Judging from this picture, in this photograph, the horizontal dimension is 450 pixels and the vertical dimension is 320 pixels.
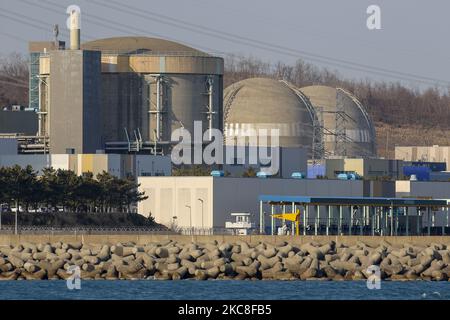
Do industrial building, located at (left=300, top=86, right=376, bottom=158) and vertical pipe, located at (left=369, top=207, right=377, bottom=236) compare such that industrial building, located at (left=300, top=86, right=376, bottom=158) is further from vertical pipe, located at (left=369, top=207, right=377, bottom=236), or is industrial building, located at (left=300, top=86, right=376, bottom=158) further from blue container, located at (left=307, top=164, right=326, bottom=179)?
vertical pipe, located at (left=369, top=207, right=377, bottom=236)

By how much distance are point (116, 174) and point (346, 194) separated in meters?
15.9

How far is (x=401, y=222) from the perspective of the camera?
94.3m

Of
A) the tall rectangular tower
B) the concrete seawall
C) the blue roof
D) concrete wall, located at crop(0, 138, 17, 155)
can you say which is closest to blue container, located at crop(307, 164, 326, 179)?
the tall rectangular tower

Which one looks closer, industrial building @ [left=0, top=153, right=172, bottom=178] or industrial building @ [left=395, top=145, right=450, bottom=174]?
industrial building @ [left=0, top=153, right=172, bottom=178]

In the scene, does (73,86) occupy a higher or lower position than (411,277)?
higher

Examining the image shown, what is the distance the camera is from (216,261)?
60.2 m

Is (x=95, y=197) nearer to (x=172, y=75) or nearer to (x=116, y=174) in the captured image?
(x=116, y=174)

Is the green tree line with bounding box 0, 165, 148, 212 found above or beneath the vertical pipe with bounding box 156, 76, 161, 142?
beneath

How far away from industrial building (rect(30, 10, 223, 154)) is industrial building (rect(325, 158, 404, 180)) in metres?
11.1

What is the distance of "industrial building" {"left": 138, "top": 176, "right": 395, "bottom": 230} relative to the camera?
93.6 meters

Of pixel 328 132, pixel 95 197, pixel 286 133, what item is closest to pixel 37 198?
pixel 95 197

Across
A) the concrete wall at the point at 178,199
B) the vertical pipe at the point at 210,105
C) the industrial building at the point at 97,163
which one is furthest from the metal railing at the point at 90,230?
the vertical pipe at the point at 210,105
